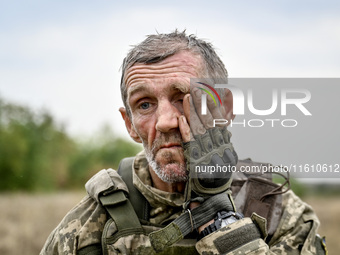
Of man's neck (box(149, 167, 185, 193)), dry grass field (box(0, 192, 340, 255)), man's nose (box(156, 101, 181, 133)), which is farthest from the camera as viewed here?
dry grass field (box(0, 192, 340, 255))

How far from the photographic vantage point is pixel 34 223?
1361cm

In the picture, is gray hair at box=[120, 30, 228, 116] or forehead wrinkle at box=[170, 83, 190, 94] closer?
forehead wrinkle at box=[170, 83, 190, 94]

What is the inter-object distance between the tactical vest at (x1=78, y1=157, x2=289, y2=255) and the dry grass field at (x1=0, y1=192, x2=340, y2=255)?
9.08m

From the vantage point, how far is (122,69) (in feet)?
14.1


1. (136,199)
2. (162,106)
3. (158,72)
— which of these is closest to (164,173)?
(136,199)

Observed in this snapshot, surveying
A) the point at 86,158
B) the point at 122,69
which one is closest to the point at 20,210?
the point at 122,69

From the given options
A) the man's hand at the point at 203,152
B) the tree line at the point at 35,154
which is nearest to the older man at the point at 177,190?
the man's hand at the point at 203,152

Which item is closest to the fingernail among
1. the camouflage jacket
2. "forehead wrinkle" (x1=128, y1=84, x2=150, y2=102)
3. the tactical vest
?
"forehead wrinkle" (x1=128, y1=84, x2=150, y2=102)

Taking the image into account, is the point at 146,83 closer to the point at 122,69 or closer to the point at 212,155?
the point at 122,69

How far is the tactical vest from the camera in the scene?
3.74m

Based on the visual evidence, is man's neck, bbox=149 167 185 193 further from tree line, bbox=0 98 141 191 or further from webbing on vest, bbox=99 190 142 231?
tree line, bbox=0 98 141 191

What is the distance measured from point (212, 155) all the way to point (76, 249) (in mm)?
1351

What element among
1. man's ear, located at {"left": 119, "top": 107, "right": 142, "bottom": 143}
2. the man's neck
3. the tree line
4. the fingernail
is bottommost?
the tree line

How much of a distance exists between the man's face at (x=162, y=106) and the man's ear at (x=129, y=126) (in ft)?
0.35
